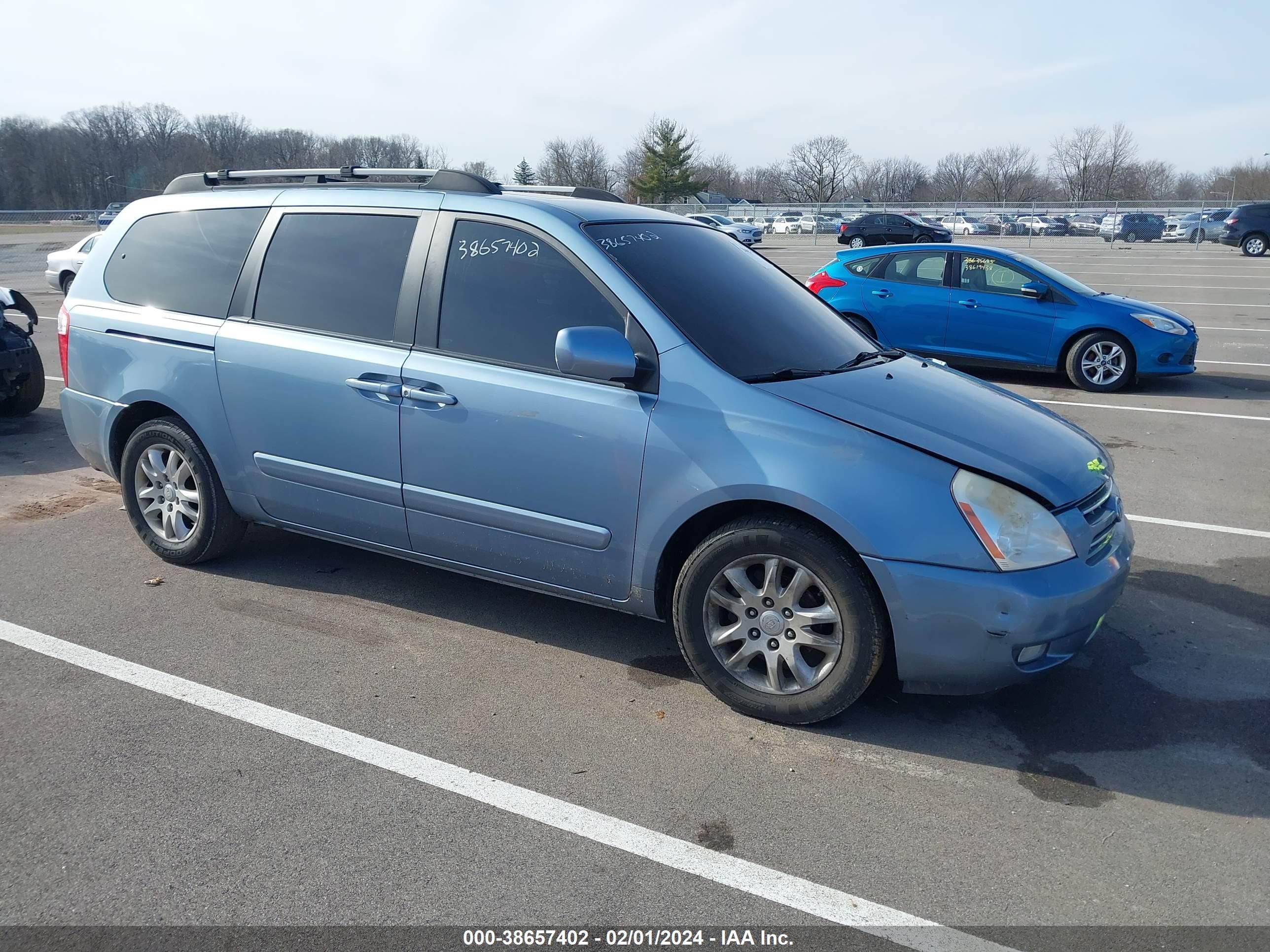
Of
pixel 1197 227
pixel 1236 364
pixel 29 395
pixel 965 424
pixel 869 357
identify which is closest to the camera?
pixel 965 424

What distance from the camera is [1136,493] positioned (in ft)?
22.4

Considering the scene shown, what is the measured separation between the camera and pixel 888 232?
35125 millimetres

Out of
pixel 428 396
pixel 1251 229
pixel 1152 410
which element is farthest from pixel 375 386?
pixel 1251 229

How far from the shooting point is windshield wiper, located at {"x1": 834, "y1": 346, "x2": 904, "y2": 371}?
424cm

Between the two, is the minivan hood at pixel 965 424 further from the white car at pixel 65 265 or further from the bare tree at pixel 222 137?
the bare tree at pixel 222 137

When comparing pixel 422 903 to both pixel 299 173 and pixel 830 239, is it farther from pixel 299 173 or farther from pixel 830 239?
pixel 830 239

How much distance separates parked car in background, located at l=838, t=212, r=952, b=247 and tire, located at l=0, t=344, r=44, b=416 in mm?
29248

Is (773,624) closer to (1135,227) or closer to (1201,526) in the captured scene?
(1201,526)

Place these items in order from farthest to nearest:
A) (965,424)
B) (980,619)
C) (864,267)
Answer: (864,267) < (965,424) < (980,619)

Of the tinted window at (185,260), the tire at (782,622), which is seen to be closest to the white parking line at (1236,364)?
Answer: the tire at (782,622)

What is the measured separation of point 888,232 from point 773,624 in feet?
111

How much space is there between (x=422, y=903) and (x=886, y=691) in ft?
6.90

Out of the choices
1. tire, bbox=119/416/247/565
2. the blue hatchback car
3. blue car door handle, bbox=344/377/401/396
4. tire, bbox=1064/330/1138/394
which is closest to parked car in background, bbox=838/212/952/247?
the blue hatchback car

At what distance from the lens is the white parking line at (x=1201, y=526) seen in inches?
236
